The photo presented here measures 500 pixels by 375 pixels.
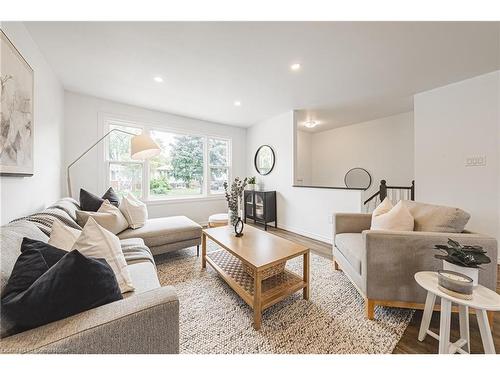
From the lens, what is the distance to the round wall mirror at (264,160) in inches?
161

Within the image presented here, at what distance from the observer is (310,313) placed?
1.46 meters

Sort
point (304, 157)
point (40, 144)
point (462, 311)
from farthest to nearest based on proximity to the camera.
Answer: point (304, 157) < point (40, 144) < point (462, 311)

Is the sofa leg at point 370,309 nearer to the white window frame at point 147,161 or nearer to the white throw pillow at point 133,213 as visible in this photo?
the white throw pillow at point 133,213

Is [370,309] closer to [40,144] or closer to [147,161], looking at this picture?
[40,144]

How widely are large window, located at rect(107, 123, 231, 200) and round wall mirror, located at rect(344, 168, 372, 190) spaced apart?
299 cm

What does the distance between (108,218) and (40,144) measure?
980 millimetres

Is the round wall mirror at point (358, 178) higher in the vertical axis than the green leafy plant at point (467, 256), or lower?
higher

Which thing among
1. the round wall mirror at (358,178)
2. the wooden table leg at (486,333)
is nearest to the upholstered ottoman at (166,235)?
the wooden table leg at (486,333)

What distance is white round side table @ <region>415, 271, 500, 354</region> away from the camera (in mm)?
897

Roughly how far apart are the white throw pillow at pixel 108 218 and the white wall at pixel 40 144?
0.42 metres

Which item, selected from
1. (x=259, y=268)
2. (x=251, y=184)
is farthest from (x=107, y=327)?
(x=251, y=184)

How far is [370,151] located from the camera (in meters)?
4.37
